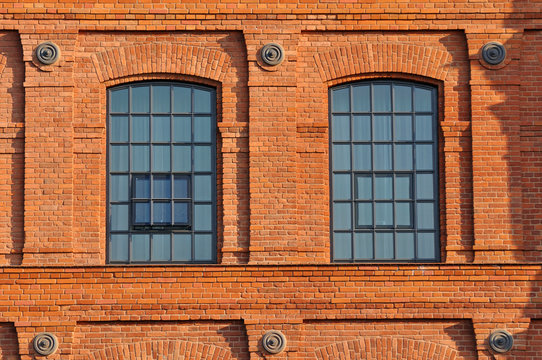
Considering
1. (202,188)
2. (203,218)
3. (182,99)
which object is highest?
(182,99)

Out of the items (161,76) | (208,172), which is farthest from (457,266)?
(161,76)

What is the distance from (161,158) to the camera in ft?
61.7

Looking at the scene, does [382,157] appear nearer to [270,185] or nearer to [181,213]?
[270,185]

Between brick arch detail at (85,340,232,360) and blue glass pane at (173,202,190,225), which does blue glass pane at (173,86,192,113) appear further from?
brick arch detail at (85,340,232,360)

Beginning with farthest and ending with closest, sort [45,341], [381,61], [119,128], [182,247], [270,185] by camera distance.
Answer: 1. [119,128]
2. [381,61]
3. [182,247]
4. [270,185]
5. [45,341]

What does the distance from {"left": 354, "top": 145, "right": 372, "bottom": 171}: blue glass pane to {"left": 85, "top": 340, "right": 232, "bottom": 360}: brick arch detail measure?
333 cm

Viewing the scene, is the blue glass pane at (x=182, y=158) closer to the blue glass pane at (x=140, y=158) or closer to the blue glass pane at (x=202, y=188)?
the blue glass pane at (x=202, y=188)

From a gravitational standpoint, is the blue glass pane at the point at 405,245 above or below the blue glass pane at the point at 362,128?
below

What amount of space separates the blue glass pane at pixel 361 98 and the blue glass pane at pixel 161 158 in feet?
9.28

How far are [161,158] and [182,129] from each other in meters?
0.53

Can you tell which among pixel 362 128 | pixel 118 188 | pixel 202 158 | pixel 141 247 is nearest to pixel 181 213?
pixel 141 247

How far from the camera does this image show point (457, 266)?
1828cm

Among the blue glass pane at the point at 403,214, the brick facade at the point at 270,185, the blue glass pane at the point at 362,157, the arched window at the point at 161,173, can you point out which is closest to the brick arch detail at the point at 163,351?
the brick facade at the point at 270,185

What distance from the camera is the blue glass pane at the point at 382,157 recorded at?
18844 mm
